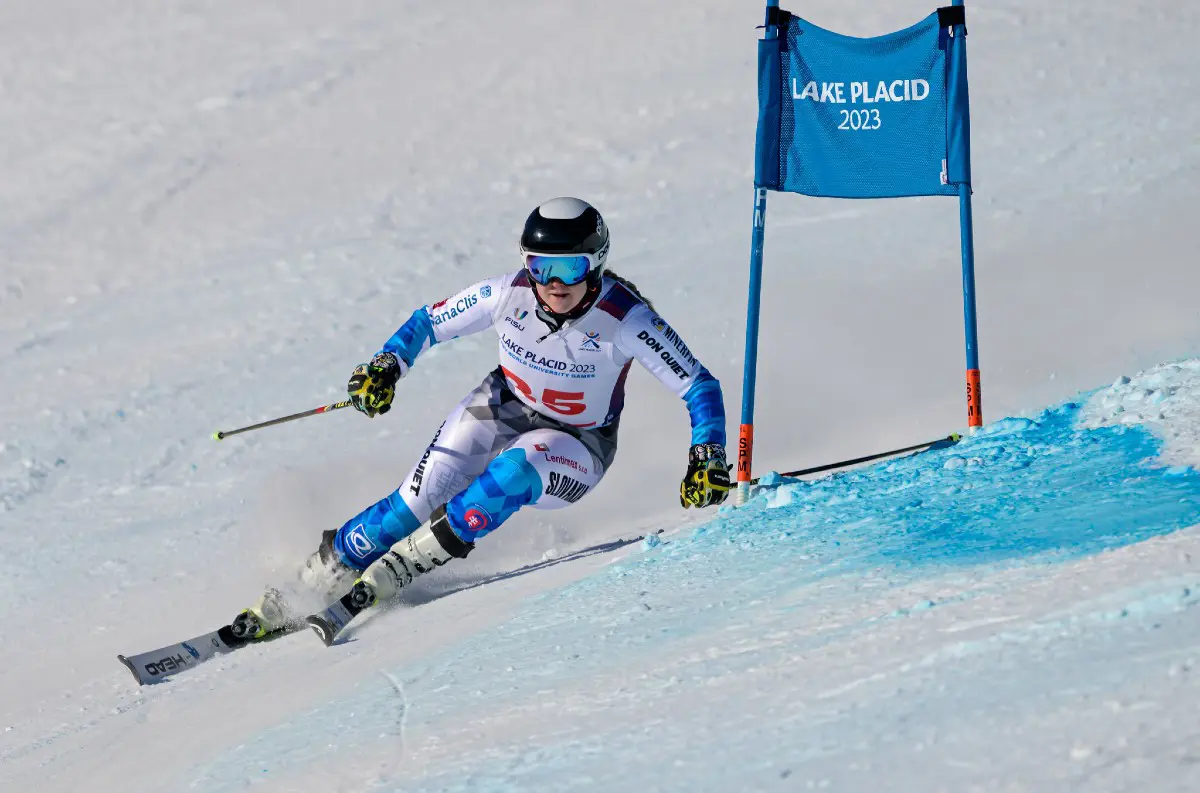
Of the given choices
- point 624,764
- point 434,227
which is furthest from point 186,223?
point 624,764

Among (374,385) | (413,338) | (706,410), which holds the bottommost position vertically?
(706,410)

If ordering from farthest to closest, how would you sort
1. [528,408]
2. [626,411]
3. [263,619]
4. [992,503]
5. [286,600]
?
[626,411], [528,408], [286,600], [263,619], [992,503]

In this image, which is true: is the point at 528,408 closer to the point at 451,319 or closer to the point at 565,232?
the point at 451,319

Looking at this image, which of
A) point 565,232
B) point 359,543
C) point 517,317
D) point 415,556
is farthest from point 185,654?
point 565,232

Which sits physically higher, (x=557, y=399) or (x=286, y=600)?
(x=557, y=399)

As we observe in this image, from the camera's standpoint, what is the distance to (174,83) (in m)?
16.2

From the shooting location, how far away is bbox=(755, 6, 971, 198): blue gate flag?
19.3ft

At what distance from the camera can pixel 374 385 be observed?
586 centimetres

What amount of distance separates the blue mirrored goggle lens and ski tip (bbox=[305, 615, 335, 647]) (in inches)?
62.0

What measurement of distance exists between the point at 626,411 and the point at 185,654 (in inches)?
144

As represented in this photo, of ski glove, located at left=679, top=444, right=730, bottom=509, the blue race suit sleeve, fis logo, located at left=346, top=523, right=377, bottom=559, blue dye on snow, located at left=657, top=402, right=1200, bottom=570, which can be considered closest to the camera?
blue dye on snow, located at left=657, top=402, right=1200, bottom=570

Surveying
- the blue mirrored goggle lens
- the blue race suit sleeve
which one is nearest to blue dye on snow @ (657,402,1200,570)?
the blue mirrored goggle lens

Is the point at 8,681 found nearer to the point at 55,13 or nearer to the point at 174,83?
the point at 174,83

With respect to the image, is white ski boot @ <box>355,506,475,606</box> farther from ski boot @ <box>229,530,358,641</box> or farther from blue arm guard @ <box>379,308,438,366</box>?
blue arm guard @ <box>379,308,438,366</box>
